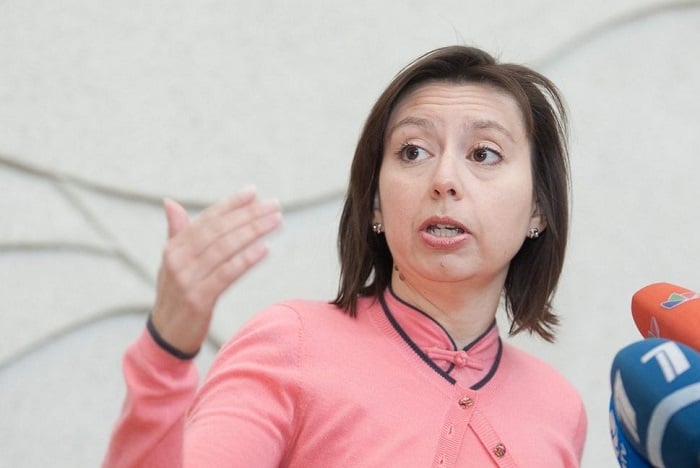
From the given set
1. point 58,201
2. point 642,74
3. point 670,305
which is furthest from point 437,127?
point 642,74

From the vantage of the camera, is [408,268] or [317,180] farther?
[317,180]

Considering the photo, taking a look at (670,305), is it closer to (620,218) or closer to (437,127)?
(437,127)

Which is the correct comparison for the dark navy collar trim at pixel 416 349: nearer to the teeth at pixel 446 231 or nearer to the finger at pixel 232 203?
the teeth at pixel 446 231

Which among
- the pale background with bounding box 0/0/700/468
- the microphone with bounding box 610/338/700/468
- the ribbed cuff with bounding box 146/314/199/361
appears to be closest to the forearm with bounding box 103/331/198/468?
the ribbed cuff with bounding box 146/314/199/361

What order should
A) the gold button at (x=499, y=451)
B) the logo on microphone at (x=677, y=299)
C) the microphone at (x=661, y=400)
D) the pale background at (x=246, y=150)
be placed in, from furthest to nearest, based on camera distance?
the pale background at (x=246, y=150)
the gold button at (x=499, y=451)
the logo on microphone at (x=677, y=299)
the microphone at (x=661, y=400)

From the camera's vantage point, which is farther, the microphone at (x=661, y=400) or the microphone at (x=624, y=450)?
the microphone at (x=624, y=450)

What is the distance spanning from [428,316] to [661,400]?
49 cm

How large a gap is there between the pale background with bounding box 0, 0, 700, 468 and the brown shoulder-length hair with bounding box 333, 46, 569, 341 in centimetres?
67

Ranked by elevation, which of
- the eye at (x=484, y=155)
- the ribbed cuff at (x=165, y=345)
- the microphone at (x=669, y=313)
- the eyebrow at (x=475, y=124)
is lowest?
the ribbed cuff at (x=165, y=345)

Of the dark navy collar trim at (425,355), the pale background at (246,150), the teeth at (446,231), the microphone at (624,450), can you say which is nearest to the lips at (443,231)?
the teeth at (446,231)

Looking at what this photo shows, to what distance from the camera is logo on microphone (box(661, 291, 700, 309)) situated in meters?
1.07

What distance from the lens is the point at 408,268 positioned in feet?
4.32

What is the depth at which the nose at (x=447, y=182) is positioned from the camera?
125cm

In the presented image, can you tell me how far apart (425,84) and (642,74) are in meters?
1.04
